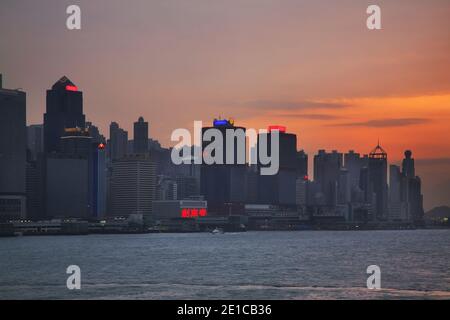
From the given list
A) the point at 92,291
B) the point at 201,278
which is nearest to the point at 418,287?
the point at 201,278

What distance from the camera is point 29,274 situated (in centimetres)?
8719

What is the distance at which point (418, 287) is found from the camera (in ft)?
226

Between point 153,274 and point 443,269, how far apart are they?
110 ft

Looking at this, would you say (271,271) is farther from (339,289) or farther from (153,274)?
(339,289)
